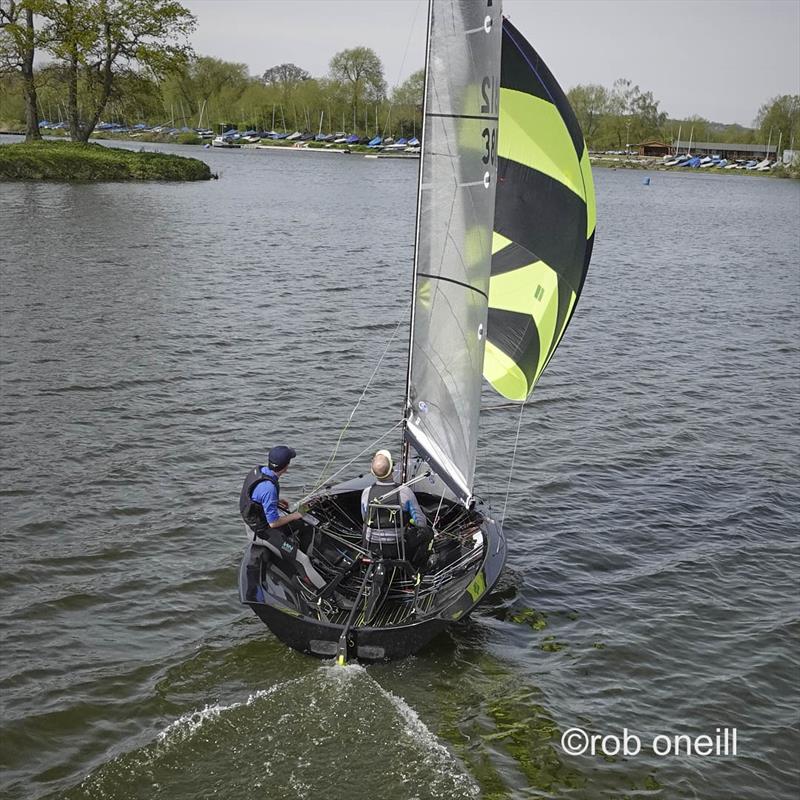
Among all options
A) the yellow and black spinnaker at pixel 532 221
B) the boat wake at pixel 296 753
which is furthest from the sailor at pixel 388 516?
the yellow and black spinnaker at pixel 532 221

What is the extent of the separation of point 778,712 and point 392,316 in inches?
713

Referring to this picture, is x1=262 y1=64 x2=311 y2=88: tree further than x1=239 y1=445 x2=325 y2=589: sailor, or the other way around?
x1=262 y1=64 x2=311 y2=88: tree

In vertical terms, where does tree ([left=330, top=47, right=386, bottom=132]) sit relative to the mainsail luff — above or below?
above

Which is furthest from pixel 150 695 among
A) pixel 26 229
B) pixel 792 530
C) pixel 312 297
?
pixel 26 229

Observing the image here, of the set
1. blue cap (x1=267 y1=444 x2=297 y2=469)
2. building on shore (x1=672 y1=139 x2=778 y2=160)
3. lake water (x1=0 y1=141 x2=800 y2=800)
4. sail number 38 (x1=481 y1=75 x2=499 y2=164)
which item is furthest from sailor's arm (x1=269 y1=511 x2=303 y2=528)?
building on shore (x1=672 y1=139 x2=778 y2=160)

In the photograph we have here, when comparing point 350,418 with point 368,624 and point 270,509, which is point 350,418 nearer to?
point 270,509

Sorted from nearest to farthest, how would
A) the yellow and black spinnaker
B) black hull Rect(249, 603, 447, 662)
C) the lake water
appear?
the lake water, black hull Rect(249, 603, 447, 662), the yellow and black spinnaker

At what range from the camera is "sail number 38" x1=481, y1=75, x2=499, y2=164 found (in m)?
10.3

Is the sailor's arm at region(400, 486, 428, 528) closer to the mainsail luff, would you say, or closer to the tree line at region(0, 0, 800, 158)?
the mainsail luff

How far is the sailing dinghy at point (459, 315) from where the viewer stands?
988cm

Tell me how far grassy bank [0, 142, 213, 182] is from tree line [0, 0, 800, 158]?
183 inches

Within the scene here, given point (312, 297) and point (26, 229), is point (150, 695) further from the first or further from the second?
point (26, 229)

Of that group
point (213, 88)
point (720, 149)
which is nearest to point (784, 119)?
point (720, 149)

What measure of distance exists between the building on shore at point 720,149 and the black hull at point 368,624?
167294mm
